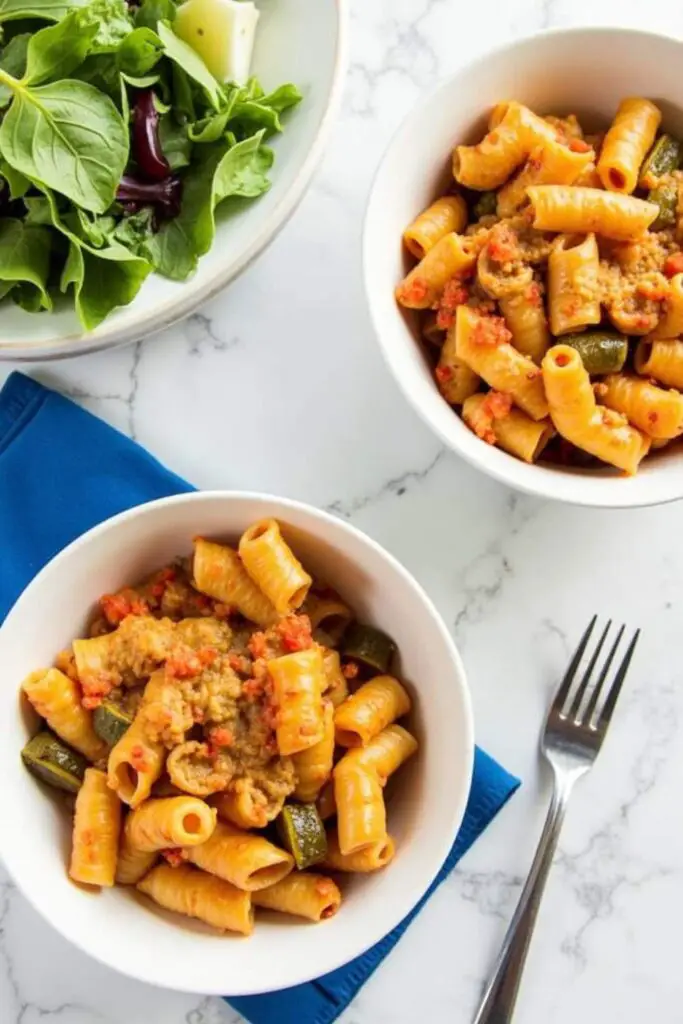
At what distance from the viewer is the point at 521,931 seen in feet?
5.86

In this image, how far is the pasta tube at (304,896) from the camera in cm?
155

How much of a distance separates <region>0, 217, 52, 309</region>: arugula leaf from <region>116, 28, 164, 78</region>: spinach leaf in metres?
0.26

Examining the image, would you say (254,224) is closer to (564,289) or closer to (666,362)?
(564,289)

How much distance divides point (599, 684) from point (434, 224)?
2.43 ft

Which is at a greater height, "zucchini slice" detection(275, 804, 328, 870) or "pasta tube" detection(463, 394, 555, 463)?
"pasta tube" detection(463, 394, 555, 463)

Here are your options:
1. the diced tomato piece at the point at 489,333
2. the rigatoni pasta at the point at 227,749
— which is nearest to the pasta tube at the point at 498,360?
the diced tomato piece at the point at 489,333

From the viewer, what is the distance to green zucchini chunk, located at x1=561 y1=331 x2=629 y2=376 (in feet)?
5.16

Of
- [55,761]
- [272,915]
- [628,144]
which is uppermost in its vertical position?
[628,144]

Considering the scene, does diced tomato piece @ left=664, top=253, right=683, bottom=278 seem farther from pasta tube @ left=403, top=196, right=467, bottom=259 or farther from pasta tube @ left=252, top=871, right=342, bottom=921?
pasta tube @ left=252, top=871, right=342, bottom=921

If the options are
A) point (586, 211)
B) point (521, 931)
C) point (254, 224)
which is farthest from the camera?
point (521, 931)

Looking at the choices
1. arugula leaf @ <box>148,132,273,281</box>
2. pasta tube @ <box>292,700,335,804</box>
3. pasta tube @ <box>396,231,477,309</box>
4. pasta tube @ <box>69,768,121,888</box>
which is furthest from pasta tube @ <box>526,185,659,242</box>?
pasta tube @ <box>69,768,121,888</box>

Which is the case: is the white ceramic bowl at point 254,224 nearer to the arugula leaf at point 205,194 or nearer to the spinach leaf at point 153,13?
the arugula leaf at point 205,194

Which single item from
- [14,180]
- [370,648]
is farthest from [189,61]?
[370,648]

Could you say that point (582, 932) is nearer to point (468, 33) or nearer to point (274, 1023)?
point (274, 1023)
